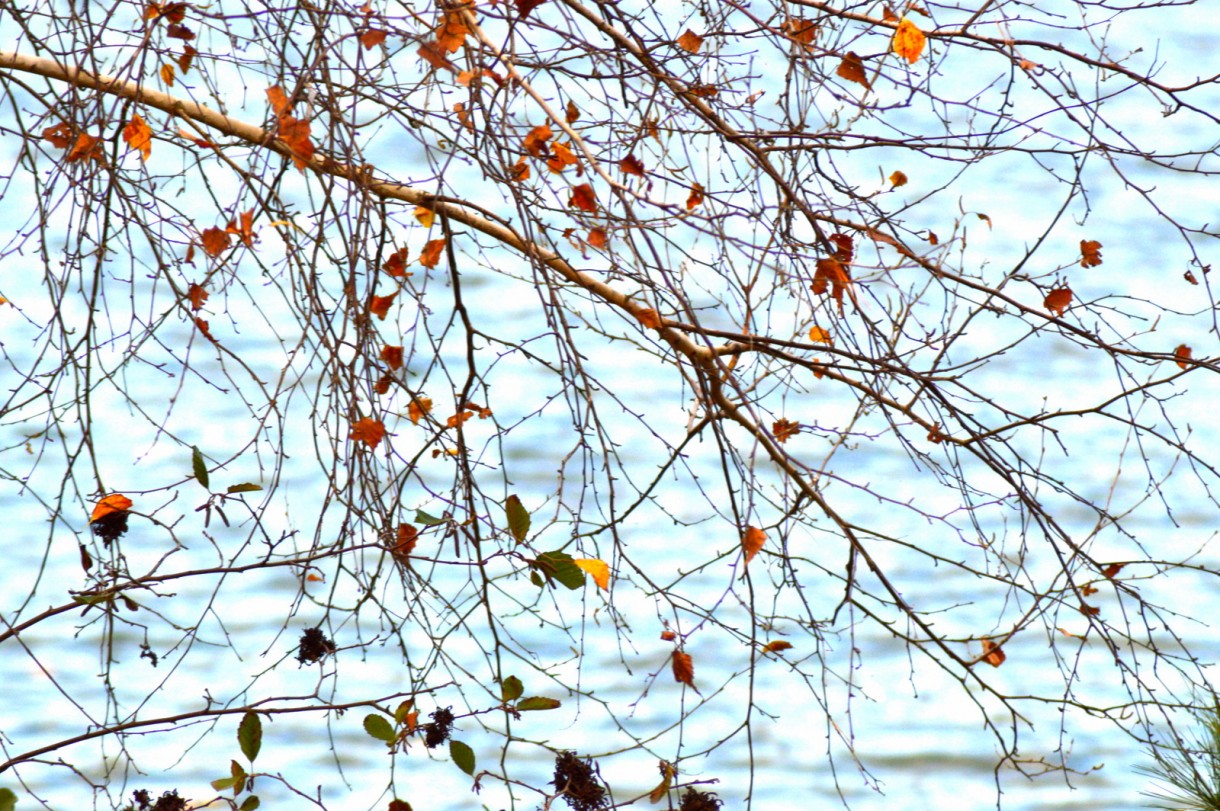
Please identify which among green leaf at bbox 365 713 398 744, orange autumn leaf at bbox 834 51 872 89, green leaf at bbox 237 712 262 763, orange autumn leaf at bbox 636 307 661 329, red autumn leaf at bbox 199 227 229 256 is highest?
orange autumn leaf at bbox 834 51 872 89

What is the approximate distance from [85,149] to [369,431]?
1.37 ft

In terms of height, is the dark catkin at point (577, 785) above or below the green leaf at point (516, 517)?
below

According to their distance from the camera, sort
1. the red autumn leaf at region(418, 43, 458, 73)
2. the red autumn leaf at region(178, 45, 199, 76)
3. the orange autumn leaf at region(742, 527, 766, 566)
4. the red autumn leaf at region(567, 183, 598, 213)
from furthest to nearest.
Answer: the red autumn leaf at region(178, 45, 199, 76), the red autumn leaf at region(567, 183, 598, 213), the orange autumn leaf at region(742, 527, 766, 566), the red autumn leaf at region(418, 43, 458, 73)

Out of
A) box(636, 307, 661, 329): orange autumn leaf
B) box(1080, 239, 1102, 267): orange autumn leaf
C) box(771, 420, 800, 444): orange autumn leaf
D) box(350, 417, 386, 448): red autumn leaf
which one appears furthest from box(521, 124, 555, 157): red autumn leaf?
box(1080, 239, 1102, 267): orange autumn leaf

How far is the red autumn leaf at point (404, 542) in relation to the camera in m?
1.61

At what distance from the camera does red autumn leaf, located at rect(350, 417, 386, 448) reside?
1569 mm

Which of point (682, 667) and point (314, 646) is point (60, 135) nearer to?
point (314, 646)

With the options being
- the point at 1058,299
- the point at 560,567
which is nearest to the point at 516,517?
the point at 560,567

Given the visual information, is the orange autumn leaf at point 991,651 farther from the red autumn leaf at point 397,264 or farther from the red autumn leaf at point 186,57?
the red autumn leaf at point 186,57

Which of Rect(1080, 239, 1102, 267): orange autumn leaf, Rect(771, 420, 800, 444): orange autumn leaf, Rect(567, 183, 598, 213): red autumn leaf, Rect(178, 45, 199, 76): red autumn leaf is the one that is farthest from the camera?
Rect(1080, 239, 1102, 267): orange autumn leaf

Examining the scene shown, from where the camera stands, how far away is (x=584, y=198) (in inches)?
63.6

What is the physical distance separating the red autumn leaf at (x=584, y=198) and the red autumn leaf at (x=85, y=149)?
478mm

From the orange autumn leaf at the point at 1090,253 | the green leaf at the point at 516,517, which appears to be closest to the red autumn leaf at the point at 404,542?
the green leaf at the point at 516,517

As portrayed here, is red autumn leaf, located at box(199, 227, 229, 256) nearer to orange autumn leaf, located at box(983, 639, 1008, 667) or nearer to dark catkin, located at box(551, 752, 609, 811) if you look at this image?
dark catkin, located at box(551, 752, 609, 811)
